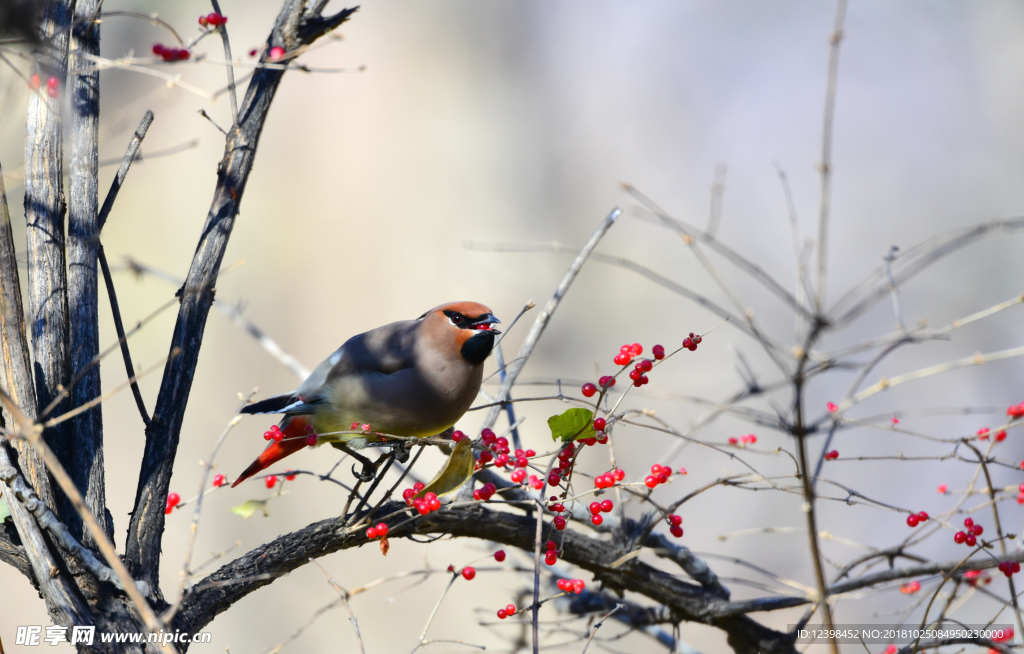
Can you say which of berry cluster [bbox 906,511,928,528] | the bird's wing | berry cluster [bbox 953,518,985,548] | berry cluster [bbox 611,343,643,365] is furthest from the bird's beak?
berry cluster [bbox 953,518,985,548]

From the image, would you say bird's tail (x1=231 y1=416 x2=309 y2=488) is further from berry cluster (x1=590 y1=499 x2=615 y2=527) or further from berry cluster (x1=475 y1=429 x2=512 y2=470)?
berry cluster (x1=590 y1=499 x2=615 y2=527)

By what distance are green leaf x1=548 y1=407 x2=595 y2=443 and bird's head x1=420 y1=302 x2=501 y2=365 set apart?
2.83 feet

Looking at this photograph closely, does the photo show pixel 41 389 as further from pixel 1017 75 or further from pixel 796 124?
pixel 1017 75

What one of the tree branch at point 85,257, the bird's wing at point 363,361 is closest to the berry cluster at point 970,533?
the bird's wing at point 363,361

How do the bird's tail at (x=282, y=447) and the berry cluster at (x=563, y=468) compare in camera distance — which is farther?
the bird's tail at (x=282, y=447)

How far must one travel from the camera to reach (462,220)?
24.3 feet

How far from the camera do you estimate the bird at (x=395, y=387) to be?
2.70m

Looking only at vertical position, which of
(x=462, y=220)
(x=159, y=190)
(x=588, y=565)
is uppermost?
(x=462, y=220)

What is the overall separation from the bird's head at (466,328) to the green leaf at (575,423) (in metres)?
0.86

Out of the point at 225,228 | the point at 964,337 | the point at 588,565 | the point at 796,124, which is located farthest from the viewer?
the point at 796,124

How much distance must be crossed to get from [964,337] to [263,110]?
197 inches

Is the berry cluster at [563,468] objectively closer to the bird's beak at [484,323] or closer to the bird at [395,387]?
the bird at [395,387]

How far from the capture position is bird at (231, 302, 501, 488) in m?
2.70

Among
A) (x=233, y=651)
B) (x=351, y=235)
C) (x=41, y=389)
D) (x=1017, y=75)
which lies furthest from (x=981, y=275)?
(x=233, y=651)
